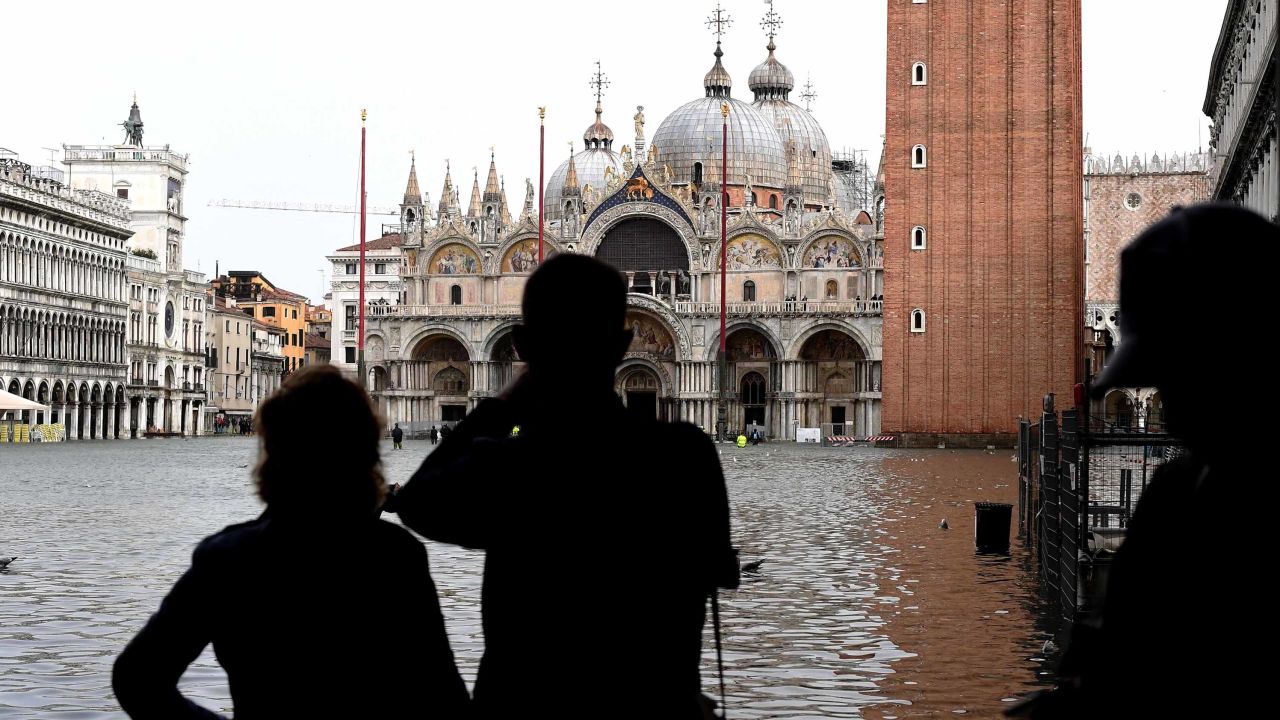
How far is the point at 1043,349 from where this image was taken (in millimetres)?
57656

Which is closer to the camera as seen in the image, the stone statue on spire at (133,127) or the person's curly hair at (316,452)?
the person's curly hair at (316,452)

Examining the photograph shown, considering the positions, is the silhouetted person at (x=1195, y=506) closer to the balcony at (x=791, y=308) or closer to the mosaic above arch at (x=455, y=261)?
the balcony at (x=791, y=308)

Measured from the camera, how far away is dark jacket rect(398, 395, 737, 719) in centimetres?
321

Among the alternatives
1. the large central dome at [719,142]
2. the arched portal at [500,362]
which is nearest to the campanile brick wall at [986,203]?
the arched portal at [500,362]

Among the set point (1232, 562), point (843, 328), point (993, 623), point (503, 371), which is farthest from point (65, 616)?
point (503, 371)

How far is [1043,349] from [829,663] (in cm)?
4950

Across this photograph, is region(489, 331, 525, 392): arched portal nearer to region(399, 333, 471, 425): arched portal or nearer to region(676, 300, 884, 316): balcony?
region(399, 333, 471, 425): arched portal

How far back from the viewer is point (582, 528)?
3260 millimetres

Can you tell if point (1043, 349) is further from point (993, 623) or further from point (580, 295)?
point (580, 295)

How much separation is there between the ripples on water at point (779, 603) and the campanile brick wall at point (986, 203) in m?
31.5

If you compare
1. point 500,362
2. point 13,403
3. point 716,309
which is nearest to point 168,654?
point 13,403

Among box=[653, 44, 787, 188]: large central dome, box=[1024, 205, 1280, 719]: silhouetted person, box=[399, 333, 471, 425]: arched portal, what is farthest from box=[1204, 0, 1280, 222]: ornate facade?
box=[399, 333, 471, 425]: arched portal

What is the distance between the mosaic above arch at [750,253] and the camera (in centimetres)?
7925

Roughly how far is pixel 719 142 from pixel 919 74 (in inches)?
1322
